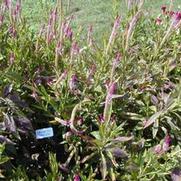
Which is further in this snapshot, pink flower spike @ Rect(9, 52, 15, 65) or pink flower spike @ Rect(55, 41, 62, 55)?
pink flower spike @ Rect(55, 41, 62, 55)

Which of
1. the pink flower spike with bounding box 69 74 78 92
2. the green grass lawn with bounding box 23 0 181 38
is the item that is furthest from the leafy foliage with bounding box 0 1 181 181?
the green grass lawn with bounding box 23 0 181 38

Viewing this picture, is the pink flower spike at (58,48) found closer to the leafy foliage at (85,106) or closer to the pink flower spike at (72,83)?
the leafy foliage at (85,106)

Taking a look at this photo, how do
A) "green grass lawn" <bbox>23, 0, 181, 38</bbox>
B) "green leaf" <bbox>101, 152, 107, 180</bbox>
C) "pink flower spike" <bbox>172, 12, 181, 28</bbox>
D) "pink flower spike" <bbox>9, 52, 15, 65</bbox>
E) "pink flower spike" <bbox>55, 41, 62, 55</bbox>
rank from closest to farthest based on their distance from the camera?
1. "green leaf" <bbox>101, 152, 107, 180</bbox>
2. "pink flower spike" <bbox>9, 52, 15, 65</bbox>
3. "pink flower spike" <bbox>55, 41, 62, 55</bbox>
4. "pink flower spike" <bbox>172, 12, 181, 28</bbox>
5. "green grass lawn" <bbox>23, 0, 181, 38</bbox>

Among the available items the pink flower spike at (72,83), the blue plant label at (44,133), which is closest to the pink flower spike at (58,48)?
the pink flower spike at (72,83)

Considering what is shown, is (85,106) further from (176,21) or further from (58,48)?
(176,21)

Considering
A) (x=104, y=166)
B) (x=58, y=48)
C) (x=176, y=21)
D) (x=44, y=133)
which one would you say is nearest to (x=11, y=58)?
(x=58, y=48)

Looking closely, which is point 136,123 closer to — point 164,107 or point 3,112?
point 164,107

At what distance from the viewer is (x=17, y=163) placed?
2828 millimetres

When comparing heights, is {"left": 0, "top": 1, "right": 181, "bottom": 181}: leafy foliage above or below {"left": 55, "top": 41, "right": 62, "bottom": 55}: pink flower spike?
below

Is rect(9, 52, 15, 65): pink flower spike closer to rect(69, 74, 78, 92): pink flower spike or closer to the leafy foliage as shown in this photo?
the leafy foliage

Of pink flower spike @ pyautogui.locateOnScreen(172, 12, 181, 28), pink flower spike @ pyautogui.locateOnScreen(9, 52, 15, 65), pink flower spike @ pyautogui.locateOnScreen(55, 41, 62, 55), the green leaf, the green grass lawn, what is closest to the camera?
the green leaf

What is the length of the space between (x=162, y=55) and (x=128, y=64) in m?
0.35

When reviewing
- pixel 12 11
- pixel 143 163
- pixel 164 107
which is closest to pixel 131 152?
pixel 143 163

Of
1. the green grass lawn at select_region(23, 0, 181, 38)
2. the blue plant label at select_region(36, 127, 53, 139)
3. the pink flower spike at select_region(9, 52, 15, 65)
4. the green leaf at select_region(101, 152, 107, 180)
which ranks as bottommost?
the green grass lawn at select_region(23, 0, 181, 38)
